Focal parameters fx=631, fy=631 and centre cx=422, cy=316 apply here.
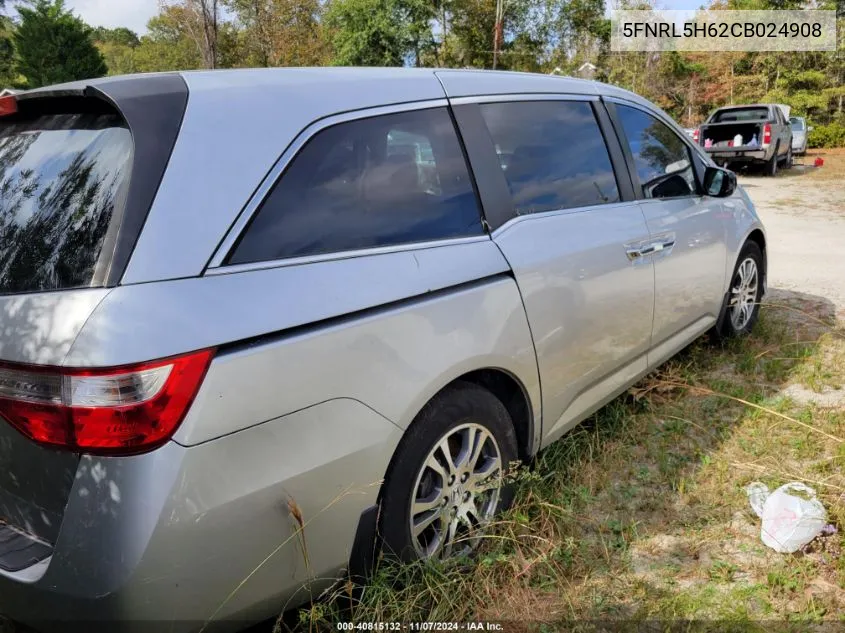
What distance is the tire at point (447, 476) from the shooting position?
1938mm

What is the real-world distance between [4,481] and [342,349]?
922 mm

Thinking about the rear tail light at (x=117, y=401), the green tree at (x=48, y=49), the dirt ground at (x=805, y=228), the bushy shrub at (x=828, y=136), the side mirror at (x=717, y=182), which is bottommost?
the dirt ground at (x=805, y=228)

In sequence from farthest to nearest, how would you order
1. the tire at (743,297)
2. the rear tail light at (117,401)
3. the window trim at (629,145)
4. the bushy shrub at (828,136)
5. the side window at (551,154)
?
the bushy shrub at (828,136) → the tire at (743,297) → the window trim at (629,145) → the side window at (551,154) → the rear tail light at (117,401)

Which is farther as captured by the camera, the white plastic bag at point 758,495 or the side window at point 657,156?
the side window at point 657,156

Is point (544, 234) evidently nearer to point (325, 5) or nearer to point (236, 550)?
point (236, 550)

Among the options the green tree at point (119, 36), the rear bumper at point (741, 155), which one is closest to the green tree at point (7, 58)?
the rear bumper at point (741, 155)

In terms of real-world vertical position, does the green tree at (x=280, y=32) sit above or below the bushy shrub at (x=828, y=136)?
above

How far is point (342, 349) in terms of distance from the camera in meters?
1.69

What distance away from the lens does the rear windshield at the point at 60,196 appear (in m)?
1.56

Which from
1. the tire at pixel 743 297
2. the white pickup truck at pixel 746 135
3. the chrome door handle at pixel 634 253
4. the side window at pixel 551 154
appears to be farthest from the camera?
the white pickup truck at pixel 746 135

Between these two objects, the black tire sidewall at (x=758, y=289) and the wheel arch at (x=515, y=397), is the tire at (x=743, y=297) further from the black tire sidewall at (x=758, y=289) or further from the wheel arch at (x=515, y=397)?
the wheel arch at (x=515, y=397)

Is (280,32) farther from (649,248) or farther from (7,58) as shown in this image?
(649,248)

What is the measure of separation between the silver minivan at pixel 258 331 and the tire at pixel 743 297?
7.06 feet

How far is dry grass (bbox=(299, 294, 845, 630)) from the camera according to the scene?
2.04 meters
